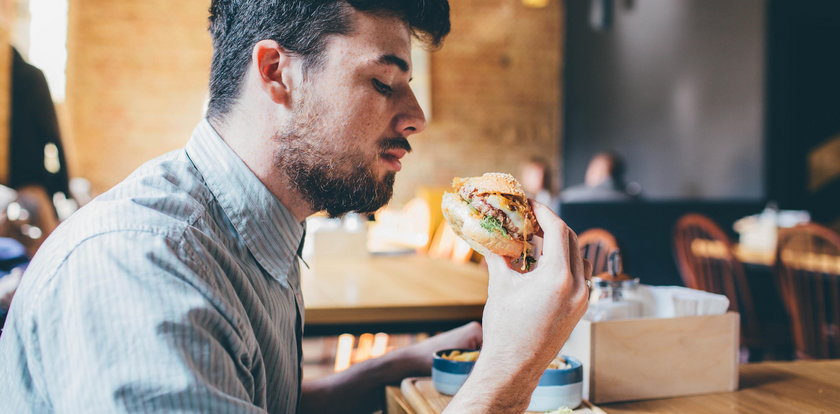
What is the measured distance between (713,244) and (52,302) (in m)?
3.67

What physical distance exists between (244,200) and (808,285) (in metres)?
2.74

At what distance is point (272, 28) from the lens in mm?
966

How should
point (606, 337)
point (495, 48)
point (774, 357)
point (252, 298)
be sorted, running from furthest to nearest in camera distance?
point (495, 48)
point (774, 357)
point (606, 337)
point (252, 298)

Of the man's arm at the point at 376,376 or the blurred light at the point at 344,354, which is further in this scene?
the blurred light at the point at 344,354

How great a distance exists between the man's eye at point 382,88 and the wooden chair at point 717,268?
8.73 ft

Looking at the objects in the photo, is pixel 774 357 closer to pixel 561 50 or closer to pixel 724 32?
pixel 724 32

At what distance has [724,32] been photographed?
5137 millimetres

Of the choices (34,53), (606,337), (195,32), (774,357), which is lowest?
(774,357)

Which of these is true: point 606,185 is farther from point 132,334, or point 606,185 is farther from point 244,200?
point 132,334

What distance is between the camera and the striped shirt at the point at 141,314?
0.62 m

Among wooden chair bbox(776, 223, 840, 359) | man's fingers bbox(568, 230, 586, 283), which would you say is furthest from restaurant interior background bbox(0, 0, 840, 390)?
man's fingers bbox(568, 230, 586, 283)

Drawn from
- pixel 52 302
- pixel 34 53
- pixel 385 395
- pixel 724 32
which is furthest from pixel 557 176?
pixel 52 302

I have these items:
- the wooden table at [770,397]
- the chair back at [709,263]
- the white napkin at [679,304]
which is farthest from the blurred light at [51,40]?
the wooden table at [770,397]

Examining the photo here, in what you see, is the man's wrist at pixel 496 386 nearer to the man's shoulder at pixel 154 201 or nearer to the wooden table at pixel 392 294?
the man's shoulder at pixel 154 201
